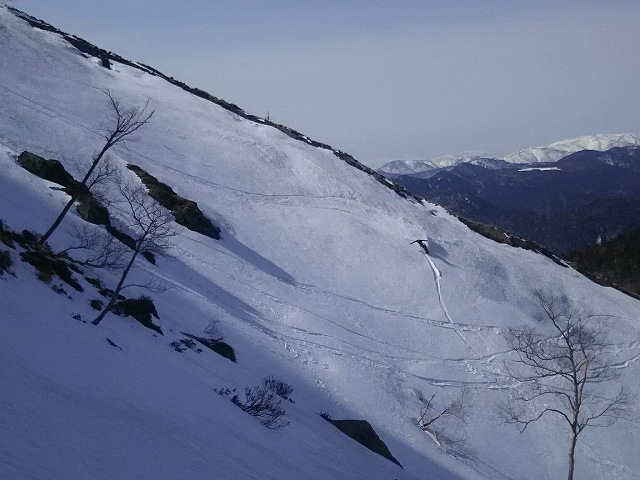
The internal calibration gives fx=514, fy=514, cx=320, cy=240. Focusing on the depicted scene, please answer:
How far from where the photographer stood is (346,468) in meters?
11.4

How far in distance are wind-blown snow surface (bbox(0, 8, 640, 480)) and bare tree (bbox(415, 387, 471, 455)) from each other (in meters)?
0.51

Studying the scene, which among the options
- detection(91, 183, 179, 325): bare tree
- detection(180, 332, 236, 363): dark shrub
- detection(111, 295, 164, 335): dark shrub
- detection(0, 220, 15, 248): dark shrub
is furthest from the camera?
detection(180, 332, 236, 363): dark shrub

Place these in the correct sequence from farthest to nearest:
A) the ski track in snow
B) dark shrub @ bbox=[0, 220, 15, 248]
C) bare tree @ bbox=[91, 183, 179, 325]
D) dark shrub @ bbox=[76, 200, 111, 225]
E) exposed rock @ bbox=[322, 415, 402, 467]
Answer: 1. the ski track in snow
2. dark shrub @ bbox=[76, 200, 111, 225]
3. exposed rock @ bbox=[322, 415, 402, 467]
4. bare tree @ bbox=[91, 183, 179, 325]
5. dark shrub @ bbox=[0, 220, 15, 248]

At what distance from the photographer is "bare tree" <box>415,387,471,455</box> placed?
67.1 feet

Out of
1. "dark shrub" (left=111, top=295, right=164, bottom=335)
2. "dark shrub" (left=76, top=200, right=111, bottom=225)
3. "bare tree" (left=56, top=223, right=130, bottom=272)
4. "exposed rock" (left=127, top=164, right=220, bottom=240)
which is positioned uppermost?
"exposed rock" (left=127, top=164, right=220, bottom=240)

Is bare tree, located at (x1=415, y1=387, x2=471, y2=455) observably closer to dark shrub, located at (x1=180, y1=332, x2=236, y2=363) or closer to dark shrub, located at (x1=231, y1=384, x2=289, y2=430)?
dark shrub, located at (x1=180, y1=332, x2=236, y2=363)

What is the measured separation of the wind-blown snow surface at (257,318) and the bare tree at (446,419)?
514 millimetres

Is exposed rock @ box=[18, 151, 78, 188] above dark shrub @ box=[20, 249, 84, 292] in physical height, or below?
above

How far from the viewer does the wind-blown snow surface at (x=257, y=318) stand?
6777 mm

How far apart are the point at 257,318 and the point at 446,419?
9.32 meters

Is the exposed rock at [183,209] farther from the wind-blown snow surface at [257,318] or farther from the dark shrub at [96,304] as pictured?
the dark shrub at [96,304]

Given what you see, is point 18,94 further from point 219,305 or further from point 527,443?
point 527,443

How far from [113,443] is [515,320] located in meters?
29.3

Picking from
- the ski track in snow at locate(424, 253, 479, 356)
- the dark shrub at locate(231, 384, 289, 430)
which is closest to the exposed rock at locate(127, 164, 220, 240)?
the ski track in snow at locate(424, 253, 479, 356)
